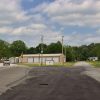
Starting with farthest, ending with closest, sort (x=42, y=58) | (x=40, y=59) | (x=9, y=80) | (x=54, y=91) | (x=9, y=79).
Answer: (x=40, y=59) < (x=42, y=58) < (x=9, y=79) < (x=9, y=80) < (x=54, y=91)

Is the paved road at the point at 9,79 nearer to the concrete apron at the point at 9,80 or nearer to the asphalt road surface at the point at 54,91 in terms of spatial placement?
the concrete apron at the point at 9,80

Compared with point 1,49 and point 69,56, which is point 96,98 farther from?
point 69,56

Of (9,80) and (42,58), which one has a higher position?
(42,58)

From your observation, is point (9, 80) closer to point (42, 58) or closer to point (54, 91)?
point (54, 91)

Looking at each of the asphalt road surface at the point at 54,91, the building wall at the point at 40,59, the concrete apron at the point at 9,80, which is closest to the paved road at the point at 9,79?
the concrete apron at the point at 9,80

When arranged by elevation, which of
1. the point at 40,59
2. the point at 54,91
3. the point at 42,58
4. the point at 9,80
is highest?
the point at 42,58

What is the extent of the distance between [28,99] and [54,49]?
6996 inches

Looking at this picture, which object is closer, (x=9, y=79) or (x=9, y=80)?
(x=9, y=80)

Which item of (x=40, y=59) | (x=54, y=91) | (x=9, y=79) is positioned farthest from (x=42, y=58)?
(x=54, y=91)

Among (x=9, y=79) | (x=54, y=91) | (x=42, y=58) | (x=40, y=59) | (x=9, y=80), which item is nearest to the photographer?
(x=54, y=91)

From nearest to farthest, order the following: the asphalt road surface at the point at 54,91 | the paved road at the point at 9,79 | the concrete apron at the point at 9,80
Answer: the asphalt road surface at the point at 54,91 < the concrete apron at the point at 9,80 < the paved road at the point at 9,79

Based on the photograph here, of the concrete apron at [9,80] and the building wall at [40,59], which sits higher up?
the building wall at [40,59]

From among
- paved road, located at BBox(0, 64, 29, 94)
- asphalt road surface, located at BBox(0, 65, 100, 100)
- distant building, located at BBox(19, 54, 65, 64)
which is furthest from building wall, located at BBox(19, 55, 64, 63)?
asphalt road surface, located at BBox(0, 65, 100, 100)

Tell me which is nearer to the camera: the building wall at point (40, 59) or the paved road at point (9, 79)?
the paved road at point (9, 79)
